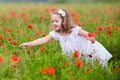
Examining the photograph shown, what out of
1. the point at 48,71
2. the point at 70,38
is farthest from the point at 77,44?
the point at 48,71

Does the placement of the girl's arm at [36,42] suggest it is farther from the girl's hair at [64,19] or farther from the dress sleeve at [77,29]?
the dress sleeve at [77,29]

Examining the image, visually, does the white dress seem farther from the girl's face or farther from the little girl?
the girl's face

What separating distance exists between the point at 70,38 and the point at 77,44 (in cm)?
15

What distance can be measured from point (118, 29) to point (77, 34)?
903mm

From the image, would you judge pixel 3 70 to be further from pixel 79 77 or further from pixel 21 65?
pixel 79 77

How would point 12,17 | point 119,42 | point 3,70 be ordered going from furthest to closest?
point 12,17
point 119,42
point 3,70

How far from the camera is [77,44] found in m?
5.76

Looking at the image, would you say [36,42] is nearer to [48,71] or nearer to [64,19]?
[64,19]

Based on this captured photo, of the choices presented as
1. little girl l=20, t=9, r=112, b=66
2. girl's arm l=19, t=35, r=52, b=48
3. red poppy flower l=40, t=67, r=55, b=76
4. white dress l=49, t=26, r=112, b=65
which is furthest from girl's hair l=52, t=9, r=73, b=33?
red poppy flower l=40, t=67, r=55, b=76

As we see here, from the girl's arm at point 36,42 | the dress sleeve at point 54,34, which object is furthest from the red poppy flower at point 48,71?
the dress sleeve at point 54,34

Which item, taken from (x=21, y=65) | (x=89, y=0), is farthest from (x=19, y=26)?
(x=89, y=0)

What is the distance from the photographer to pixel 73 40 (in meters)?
5.71

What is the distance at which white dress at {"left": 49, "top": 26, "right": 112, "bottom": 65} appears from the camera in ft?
18.4

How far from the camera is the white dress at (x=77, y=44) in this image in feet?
18.4
